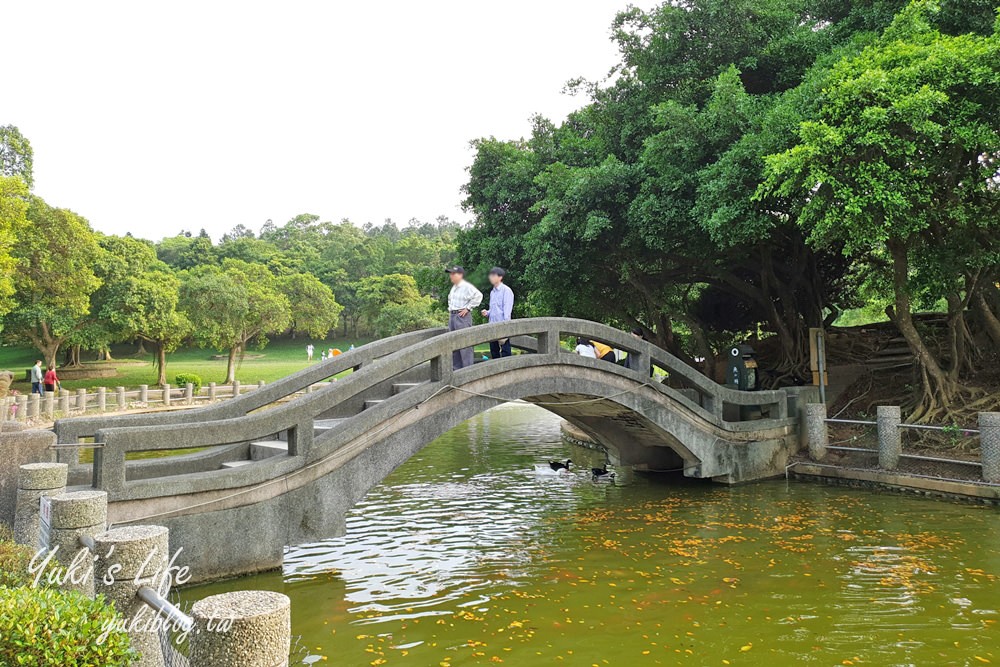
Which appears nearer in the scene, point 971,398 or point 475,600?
point 475,600

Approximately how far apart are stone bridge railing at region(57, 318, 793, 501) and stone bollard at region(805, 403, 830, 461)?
2592 mm

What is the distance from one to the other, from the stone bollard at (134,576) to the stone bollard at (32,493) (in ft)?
7.43

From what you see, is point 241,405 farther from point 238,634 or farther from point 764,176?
point 764,176

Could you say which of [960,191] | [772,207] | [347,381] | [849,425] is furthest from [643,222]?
[347,381]

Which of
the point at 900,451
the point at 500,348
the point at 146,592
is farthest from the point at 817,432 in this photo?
the point at 146,592

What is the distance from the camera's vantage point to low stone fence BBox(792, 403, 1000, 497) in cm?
1061

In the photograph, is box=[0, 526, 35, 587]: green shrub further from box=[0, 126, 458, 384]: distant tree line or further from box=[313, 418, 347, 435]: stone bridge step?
box=[0, 126, 458, 384]: distant tree line

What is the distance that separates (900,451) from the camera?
476 inches

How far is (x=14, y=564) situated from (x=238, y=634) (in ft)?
9.29

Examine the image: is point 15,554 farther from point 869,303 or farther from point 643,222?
point 869,303

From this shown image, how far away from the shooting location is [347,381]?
298 inches

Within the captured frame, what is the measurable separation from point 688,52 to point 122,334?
88.7 ft

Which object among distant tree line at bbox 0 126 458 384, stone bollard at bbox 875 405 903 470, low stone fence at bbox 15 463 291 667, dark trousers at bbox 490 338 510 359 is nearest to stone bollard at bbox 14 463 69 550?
low stone fence at bbox 15 463 291 667

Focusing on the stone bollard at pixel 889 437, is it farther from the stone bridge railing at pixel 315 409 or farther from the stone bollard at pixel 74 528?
the stone bollard at pixel 74 528
